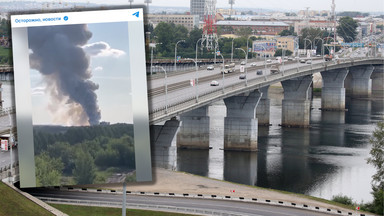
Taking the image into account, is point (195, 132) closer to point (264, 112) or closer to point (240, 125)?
point (240, 125)

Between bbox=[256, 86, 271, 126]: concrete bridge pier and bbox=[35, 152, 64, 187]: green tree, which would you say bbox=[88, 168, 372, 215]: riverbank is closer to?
bbox=[35, 152, 64, 187]: green tree

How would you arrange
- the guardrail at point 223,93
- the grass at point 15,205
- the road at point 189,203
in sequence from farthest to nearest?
the guardrail at point 223,93, the road at point 189,203, the grass at point 15,205

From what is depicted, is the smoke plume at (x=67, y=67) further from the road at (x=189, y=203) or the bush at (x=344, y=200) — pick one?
the bush at (x=344, y=200)

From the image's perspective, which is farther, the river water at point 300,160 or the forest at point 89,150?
the river water at point 300,160

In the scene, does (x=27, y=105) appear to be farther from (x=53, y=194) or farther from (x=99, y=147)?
(x=53, y=194)

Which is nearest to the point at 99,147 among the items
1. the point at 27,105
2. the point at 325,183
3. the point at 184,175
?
the point at 27,105

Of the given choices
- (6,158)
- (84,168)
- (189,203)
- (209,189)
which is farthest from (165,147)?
(84,168)
